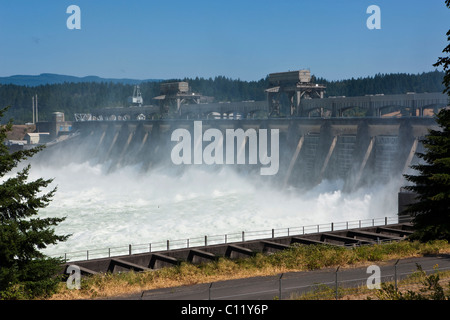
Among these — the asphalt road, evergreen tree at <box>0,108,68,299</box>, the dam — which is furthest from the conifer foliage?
the dam

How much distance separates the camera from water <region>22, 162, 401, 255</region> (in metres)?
43.2

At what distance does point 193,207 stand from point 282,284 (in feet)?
118

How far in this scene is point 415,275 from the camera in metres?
→ 18.0

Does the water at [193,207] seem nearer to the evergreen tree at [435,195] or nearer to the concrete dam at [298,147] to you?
the concrete dam at [298,147]

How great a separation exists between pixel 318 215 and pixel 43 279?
31.8 m

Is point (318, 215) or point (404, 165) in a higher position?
point (404, 165)

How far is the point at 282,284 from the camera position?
18281 millimetres

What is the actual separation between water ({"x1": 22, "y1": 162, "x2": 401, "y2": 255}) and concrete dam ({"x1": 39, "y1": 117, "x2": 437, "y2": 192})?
1632 mm

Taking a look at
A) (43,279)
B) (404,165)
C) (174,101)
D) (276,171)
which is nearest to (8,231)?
(43,279)

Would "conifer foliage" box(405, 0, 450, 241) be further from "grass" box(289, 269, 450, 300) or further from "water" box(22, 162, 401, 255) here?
"water" box(22, 162, 401, 255)

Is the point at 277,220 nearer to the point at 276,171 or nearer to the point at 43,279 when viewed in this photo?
the point at 276,171

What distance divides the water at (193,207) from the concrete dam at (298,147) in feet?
5.36

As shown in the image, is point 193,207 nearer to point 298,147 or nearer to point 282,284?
point 298,147

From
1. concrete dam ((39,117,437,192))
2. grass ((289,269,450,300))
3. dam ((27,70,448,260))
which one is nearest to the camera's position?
grass ((289,269,450,300))
